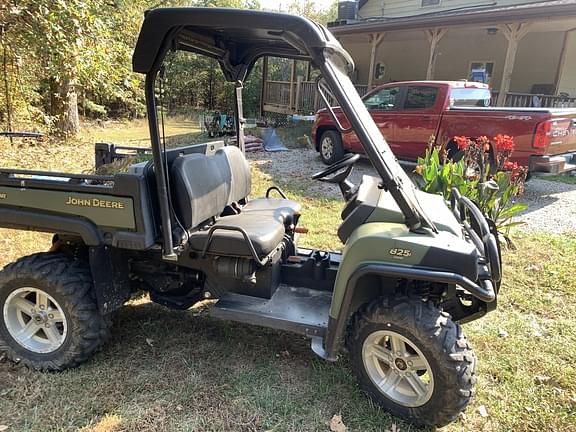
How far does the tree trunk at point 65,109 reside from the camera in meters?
11.6

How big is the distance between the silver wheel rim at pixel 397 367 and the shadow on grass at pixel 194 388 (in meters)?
0.16

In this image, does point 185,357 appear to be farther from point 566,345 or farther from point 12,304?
point 566,345

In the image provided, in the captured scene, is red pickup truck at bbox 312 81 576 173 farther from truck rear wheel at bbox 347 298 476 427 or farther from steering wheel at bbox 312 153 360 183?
truck rear wheel at bbox 347 298 476 427

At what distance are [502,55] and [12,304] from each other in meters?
15.6

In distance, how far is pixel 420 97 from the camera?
807cm

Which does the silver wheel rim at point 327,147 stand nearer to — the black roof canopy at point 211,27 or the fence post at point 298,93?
the fence post at point 298,93

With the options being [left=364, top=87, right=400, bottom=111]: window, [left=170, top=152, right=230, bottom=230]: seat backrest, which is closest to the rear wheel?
[left=364, top=87, right=400, bottom=111]: window

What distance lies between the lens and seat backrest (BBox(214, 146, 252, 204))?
347cm

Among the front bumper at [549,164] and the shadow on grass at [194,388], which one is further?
the front bumper at [549,164]

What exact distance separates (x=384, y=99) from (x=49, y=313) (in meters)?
7.51

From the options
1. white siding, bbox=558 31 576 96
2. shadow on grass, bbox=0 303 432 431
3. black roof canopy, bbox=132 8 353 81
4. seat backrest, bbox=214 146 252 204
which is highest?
white siding, bbox=558 31 576 96

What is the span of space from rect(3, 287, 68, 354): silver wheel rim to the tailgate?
264 inches

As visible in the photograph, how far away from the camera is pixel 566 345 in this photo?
10.7ft

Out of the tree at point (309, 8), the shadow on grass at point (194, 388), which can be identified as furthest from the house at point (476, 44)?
the tree at point (309, 8)
